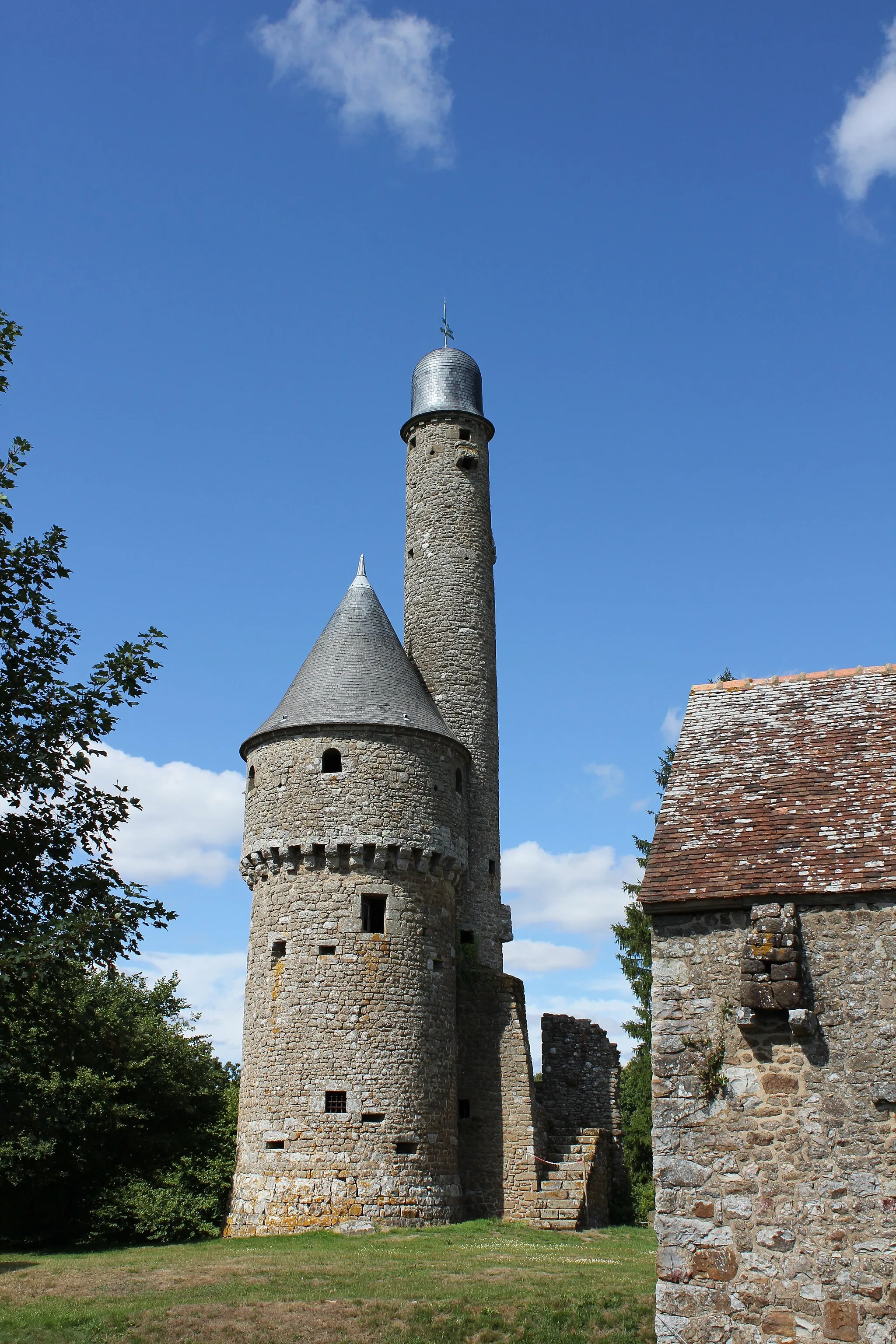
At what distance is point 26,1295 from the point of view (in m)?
14.0

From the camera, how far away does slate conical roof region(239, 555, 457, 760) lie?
72.7ft

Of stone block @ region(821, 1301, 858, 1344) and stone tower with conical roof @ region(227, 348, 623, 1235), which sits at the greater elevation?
stone tower with conical roof @ region(227, 348, 623, 1235)

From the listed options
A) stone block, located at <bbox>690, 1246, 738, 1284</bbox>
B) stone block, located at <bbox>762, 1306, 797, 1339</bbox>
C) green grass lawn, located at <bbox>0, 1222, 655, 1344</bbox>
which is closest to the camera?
stone block, located at <bbox>762, 1306, 797, 1339</bbox>

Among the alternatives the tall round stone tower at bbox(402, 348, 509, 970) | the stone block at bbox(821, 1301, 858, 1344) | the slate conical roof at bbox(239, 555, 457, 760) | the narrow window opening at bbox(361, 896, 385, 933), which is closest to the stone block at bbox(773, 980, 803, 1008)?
the stone block at bbox(821, 1301, 858, 1344)

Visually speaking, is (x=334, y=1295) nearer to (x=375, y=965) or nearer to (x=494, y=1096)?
(x=375, y=965)

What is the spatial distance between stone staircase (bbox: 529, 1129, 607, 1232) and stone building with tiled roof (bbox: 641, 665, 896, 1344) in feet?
40.2

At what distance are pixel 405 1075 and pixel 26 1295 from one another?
7596mm

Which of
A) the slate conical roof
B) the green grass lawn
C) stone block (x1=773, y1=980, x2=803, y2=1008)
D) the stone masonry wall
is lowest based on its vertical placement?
the green grass lawn

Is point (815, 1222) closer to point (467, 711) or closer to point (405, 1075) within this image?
point (405, 1075)

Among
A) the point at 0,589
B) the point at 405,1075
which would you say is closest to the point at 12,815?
the point at 0,589

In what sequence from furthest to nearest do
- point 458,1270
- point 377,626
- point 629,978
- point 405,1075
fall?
point 629,978
point 377,626
point 405,1075
point 458,1270

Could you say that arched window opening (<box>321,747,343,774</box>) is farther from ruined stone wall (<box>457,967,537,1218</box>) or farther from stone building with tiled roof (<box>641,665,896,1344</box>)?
stone building with tiled roof (<box>641,665,896,1344</box>)

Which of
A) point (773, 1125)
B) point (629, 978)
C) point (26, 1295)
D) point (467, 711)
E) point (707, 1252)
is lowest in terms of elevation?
point (26, 1295)

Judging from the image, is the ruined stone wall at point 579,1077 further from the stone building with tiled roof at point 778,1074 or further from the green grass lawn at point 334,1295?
the stone building with tiled roof at point 778,1074
